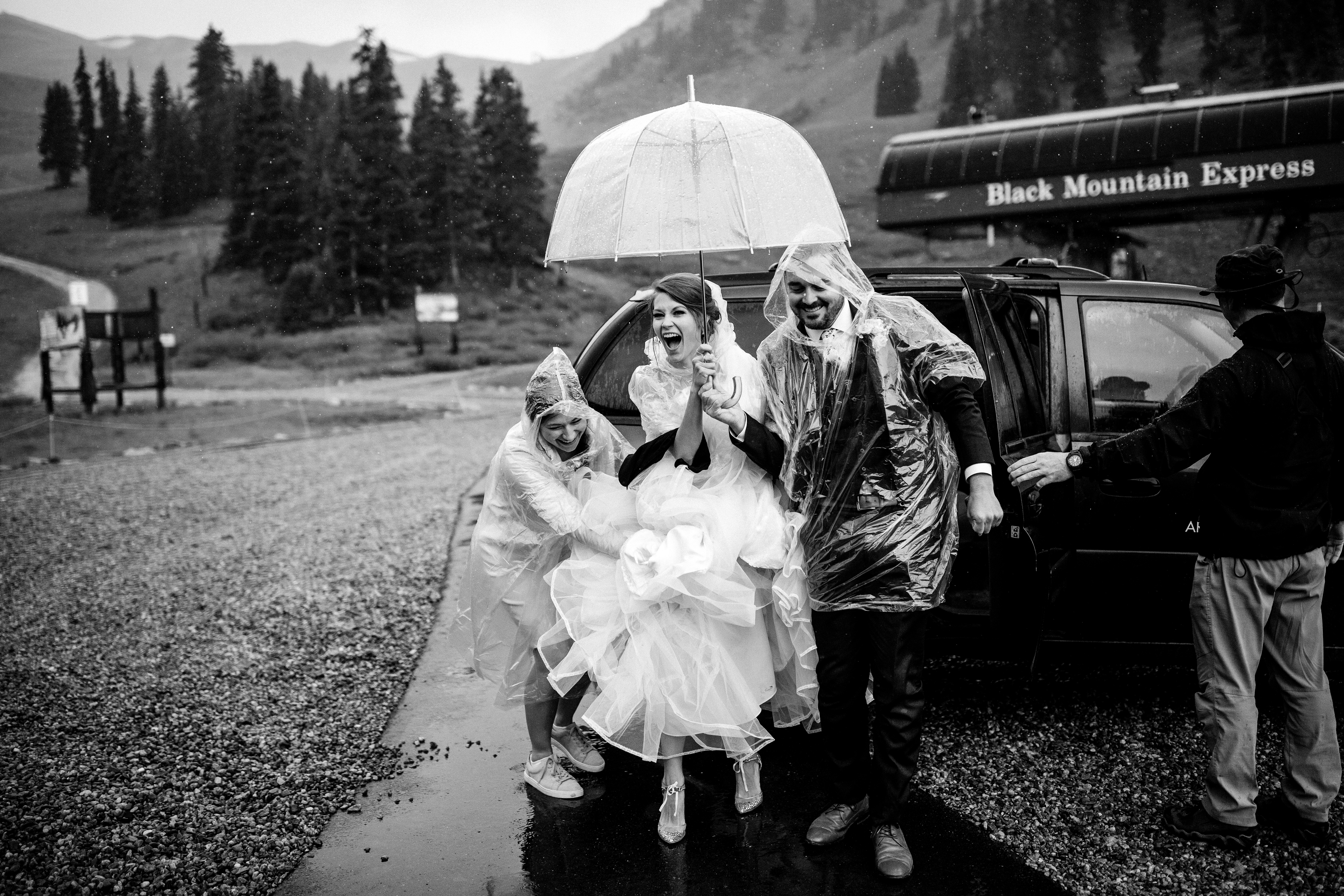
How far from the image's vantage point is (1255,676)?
306 cm

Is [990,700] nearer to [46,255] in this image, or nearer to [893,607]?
[893,607]

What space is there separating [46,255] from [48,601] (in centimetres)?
7414

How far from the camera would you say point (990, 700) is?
170 inches

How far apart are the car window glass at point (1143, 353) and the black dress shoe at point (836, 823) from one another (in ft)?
6.18

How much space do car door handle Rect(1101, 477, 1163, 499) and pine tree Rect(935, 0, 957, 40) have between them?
121 metres

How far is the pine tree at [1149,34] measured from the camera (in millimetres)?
61031

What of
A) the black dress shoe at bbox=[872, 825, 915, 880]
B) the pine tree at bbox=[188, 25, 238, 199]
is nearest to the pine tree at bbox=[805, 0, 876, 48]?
the pine tree at bbox=[188, 25, 238, 199]

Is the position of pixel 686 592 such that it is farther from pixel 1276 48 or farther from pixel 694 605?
pixel 1276 48

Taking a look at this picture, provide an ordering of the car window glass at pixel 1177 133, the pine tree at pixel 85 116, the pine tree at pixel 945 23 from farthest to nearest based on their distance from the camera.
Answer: the pine tree at pixel 945 23, the pine tree at pixel 85 116, the car window glass at pixel 1177 133

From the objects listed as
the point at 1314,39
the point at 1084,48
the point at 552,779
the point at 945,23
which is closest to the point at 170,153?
the point at 1084,48

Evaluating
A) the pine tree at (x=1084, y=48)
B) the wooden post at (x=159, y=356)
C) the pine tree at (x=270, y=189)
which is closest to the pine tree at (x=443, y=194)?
the pine tree at (x=270, y=189)

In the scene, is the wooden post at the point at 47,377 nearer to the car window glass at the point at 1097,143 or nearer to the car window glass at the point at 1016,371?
the car window glass at the point at 1016,371

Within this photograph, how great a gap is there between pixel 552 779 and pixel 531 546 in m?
0.90

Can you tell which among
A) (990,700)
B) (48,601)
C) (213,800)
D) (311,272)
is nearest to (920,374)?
(990,700)
